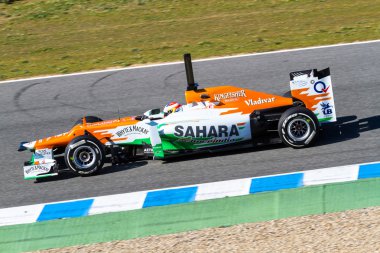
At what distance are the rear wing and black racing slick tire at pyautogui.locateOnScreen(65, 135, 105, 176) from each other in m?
2.81

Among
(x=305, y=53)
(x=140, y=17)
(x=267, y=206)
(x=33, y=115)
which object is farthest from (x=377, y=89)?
(x=140, y=17)

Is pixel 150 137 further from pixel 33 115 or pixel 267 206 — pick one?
pixel 33 115

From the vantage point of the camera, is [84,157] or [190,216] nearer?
[190,216]

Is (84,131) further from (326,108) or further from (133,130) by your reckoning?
(326,108)

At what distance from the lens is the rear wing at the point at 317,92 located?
32.2 feet

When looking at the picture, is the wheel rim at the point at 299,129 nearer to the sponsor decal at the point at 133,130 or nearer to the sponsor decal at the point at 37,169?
the sponsor decal at the point at 133,130

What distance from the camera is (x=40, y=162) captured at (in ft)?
30.8

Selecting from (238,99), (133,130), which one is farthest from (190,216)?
(238,99)

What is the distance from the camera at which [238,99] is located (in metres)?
9.63

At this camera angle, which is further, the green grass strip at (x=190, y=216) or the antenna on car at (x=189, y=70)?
the antenna on car at (x=189, y=70)

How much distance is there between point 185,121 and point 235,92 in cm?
82

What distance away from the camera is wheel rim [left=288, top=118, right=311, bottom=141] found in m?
9.41

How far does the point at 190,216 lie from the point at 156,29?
36.9 ft

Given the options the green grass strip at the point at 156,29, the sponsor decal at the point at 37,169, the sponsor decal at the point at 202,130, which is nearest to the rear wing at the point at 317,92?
the sponsor decal at the point at 202,130
